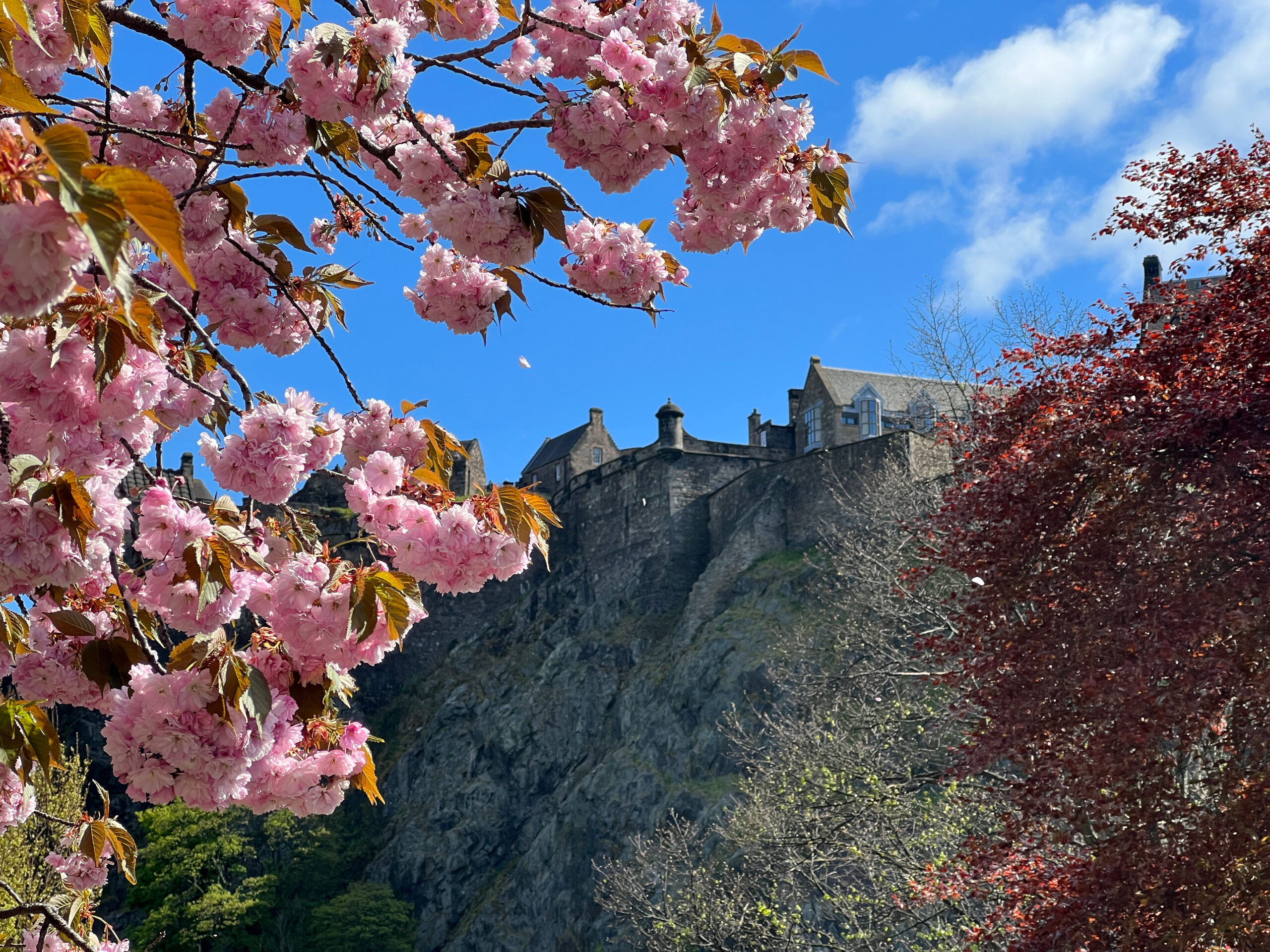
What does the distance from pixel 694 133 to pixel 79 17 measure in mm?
1997

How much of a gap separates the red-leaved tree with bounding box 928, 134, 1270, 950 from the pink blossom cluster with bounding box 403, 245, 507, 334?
6.68 metres

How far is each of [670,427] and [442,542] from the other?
141ft

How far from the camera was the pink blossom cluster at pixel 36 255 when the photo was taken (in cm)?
199

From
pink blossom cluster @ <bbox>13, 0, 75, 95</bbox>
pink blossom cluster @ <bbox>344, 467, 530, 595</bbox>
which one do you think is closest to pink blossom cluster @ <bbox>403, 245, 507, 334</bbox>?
pink blossom cluster @ <bbox>344, 467, 530, 595</bbox>

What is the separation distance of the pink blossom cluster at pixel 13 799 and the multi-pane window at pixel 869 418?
43.7m

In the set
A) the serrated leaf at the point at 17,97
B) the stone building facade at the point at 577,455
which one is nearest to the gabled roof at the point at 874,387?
the stone building facade at the point at 577,455

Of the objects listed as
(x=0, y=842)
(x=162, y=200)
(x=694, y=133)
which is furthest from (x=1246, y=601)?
(x=0, y=842)

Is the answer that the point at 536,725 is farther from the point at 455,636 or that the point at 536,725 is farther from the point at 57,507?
the point at 57,507

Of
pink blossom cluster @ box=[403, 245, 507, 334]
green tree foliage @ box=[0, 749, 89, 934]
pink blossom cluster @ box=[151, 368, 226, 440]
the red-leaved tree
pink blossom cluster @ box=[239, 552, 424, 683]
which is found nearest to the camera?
pink blossom cluster @ box=[239, 552, 424, 683]

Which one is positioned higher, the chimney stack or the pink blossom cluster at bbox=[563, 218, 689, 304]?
the chimney stack

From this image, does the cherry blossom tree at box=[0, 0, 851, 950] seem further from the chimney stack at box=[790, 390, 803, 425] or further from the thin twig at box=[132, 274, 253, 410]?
the chimney stack at box=[790, 390, 803, 425]

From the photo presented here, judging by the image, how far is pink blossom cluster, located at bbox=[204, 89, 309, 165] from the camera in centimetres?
427

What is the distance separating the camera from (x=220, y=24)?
12.5ft

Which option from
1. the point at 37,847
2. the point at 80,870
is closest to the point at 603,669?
the point at 37,847
